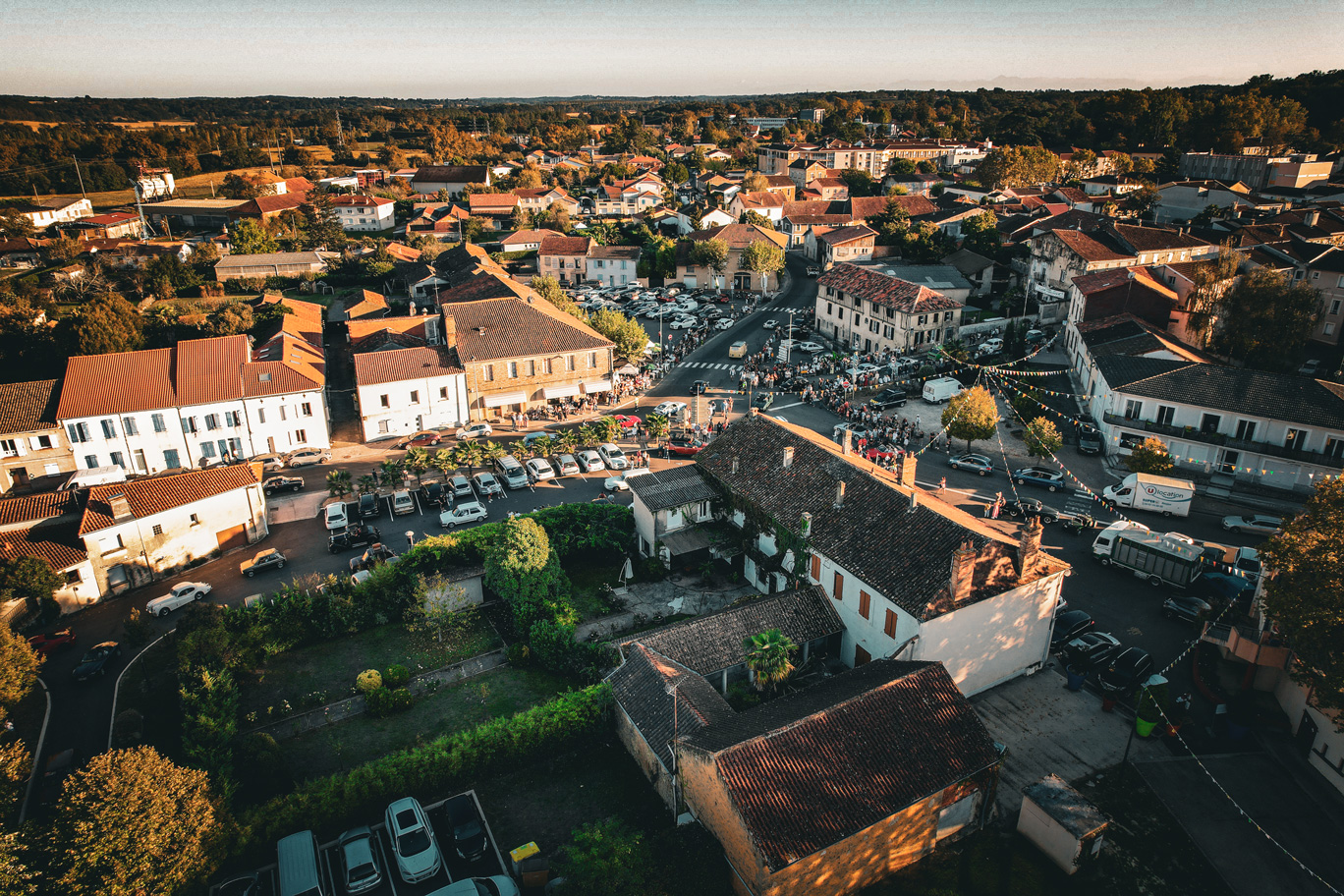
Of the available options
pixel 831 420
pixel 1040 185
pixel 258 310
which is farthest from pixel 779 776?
pixel 1040 185

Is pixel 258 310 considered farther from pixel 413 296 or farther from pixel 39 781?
pixel 39 781

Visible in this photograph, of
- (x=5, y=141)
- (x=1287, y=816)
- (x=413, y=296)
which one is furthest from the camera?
(x=5, y=141)

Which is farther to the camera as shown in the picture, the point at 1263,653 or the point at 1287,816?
the point at 1263,653

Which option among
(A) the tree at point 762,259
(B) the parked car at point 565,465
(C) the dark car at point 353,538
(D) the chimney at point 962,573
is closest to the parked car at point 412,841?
(D) the chimney at point 962,573

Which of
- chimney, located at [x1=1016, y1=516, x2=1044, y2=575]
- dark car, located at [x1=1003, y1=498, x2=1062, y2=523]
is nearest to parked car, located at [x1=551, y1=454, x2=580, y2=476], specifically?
dark car, located at [x1=1003, y1=498, x2=1062, y2=523]

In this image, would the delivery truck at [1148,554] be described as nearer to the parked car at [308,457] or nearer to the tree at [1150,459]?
the tree at [1150,459]

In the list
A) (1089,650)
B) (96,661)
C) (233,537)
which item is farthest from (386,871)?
(1089,650)
